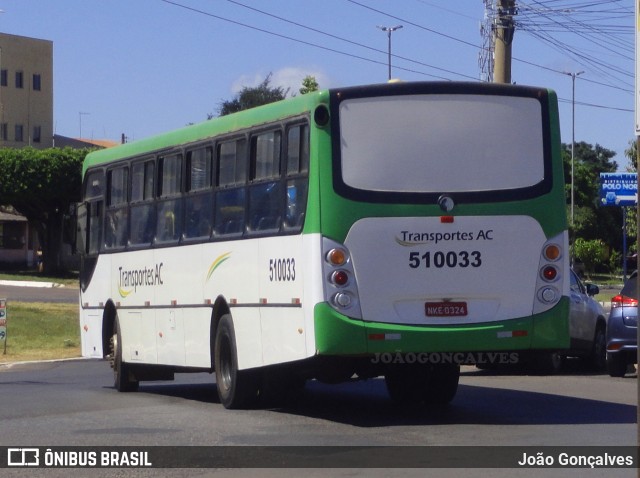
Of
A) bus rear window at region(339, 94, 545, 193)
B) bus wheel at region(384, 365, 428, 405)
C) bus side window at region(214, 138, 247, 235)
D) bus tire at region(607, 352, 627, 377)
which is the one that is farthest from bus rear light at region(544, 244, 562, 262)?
bus tire at region(607, 352, 627, 377)

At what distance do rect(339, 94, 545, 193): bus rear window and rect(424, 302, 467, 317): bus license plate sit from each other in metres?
1.09

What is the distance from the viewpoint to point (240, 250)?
13688mm

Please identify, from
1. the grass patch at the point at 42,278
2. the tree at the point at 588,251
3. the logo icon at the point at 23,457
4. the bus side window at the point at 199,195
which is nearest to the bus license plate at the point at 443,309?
the bus side window at the point at 199,195

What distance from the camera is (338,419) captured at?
12.9 m

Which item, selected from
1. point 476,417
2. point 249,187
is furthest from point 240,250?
point 476,417

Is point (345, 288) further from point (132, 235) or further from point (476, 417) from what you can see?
point (132, 235)

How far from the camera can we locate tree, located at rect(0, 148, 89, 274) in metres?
62.0

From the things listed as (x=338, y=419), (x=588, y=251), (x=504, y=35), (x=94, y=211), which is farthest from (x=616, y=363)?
(x=588, y=251)

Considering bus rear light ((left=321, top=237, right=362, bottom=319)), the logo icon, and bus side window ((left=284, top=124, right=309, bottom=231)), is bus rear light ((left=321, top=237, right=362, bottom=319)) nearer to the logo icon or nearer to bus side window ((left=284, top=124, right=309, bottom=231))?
bus side window ((left=284, top=124, right=309, bottom=231))

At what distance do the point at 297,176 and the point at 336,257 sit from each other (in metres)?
1.03

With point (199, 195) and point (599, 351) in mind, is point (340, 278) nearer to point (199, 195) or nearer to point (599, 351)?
point (199, 195)

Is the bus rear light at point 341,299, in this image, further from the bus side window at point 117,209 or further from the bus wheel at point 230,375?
the bus side window at point 117,209

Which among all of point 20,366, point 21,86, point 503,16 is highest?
point 21,86

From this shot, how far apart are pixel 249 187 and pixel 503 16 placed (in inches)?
450
